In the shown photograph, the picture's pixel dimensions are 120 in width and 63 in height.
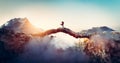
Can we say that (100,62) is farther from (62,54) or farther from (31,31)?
(31,31)

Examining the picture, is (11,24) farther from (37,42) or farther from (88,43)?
(88,43)

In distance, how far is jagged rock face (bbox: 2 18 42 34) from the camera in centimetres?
4800

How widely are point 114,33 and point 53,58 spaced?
7474 mm

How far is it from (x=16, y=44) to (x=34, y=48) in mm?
1874

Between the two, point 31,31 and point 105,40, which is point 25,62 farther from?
point 105,40

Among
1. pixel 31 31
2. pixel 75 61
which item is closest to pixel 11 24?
pixel 31 31

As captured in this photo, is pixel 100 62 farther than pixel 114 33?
No

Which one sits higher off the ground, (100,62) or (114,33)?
(114,33)

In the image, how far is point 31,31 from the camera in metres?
48.7

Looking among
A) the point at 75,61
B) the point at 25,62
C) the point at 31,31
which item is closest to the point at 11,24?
the point at 31,31

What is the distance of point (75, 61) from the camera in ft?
147

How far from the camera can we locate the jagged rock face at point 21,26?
48.0m

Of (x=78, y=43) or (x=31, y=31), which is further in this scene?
(x=31, y=31)

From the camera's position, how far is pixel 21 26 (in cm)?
4856
